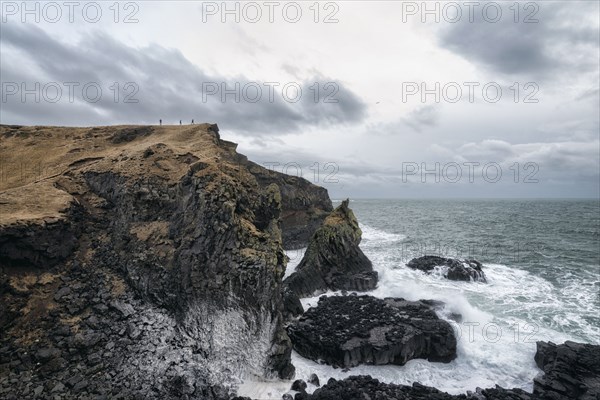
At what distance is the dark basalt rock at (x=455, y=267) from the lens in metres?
35.9

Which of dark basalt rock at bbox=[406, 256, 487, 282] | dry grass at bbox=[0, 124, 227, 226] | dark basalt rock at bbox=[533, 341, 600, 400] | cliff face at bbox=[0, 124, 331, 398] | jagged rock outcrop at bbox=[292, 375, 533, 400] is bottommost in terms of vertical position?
jagged rock outcrop at bbox=[292, 375, 533, 400]

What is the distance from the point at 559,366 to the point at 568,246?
40658mm

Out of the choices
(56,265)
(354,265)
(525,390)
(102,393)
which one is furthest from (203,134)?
(525,390)

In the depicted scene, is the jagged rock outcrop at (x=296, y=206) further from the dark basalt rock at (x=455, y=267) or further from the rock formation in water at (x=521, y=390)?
the rock formation in water at (x=521, y=390)

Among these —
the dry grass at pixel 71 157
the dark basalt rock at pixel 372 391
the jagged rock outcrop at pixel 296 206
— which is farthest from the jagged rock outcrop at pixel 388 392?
the jagged rock outcrop at pixel 296 206

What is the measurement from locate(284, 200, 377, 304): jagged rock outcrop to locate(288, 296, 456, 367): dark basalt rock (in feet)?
19.8

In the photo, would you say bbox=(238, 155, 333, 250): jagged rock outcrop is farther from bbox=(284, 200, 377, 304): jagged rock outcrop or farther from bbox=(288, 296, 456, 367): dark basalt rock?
bbox=(288, 296, 456, 367): dark basalt rock

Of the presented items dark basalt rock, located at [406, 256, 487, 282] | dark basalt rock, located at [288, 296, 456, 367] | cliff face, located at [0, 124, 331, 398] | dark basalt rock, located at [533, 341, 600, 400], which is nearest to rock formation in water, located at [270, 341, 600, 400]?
dark basalt rock, located at [533, 341, 600, 400]

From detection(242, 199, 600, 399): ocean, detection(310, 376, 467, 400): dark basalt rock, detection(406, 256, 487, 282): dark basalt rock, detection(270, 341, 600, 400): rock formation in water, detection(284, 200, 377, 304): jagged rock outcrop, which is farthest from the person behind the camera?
detection(406, 256, 487, 282): dark basalt rock

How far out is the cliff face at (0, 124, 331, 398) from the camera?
14883mm

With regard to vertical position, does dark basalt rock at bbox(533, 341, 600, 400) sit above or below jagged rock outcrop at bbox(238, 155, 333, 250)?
below

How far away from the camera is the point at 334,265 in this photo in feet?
115

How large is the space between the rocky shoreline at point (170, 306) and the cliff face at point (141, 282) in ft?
0.20

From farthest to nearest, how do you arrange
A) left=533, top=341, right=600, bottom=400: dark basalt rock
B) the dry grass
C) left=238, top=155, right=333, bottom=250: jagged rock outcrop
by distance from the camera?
left=238, top=155, right=333, bottom=250: jagged rock outcrop
the dry grass
left=533, top=341, right=600, bottom=400: dark basalt rock
